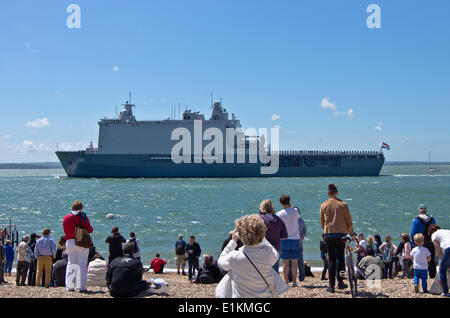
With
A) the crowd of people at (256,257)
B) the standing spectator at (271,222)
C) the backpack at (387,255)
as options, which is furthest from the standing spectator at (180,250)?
the standing spectator at (271,222)

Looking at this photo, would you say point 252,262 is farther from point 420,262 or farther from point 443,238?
point 420,262

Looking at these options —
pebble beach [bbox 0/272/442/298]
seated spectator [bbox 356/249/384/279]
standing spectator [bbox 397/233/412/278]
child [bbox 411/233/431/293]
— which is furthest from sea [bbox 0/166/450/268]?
child [bbox 411/233/431/293]

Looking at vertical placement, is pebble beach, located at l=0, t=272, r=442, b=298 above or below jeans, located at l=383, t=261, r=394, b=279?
above

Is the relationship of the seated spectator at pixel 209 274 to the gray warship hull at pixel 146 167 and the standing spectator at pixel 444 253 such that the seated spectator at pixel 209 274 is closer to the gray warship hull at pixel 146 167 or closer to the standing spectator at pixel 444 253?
the standing spectator at pixel 444 253

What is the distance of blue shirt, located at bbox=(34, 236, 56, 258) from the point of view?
661 centimetres

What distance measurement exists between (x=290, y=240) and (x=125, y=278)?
2.36 meters

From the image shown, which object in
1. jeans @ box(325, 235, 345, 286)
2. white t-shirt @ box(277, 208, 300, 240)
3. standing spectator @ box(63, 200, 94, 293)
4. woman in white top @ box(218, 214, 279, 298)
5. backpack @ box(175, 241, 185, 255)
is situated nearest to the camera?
woman in white top @ box(218, 214, 279, 298)

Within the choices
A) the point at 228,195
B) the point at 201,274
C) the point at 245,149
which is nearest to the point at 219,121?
the point at 245,149

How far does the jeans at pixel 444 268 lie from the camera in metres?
5.29

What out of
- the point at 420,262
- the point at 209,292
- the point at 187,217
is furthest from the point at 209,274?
the point at 187,217

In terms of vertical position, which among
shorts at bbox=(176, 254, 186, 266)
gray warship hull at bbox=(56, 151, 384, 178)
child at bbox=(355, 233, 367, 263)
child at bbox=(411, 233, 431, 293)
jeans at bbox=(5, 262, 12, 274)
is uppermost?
gray warship hull at bbox=(56, 151, 384, 178)

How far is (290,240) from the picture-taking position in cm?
621

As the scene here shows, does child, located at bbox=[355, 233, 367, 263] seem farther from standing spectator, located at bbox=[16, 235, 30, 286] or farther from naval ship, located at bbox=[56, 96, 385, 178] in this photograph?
naval ship, located at bbox=[56, 96, 385, 178]

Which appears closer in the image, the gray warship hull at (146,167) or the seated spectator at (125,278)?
the seated spectator at (125,278)
